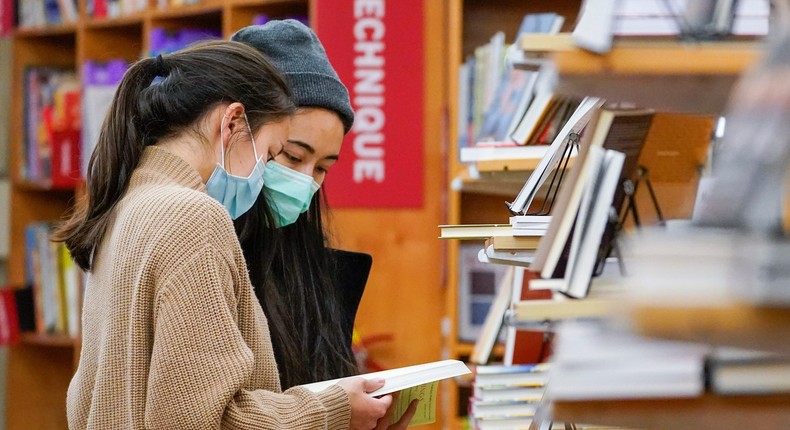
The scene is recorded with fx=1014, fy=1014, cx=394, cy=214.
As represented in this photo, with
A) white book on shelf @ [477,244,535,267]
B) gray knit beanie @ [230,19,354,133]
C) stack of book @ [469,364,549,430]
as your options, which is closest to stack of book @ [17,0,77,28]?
gray knit beanie @ [230,19,354,133]

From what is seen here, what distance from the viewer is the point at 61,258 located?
433 centimetres

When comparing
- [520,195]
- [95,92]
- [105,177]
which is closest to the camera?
[520,195]

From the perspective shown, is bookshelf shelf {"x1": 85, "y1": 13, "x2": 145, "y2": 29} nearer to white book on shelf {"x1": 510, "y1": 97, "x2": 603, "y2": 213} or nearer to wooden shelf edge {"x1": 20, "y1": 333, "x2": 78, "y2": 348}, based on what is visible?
wooden shelf edge {"x1": 20, "y1": 333, "x2": 78, "y2": 348}

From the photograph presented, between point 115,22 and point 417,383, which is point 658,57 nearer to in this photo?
point 417,383

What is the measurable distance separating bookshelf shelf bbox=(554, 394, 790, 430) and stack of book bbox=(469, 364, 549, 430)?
1140 mm

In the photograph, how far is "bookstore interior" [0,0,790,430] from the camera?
2.42ft

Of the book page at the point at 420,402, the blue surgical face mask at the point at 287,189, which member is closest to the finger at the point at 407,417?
the book page at the point at 420,402

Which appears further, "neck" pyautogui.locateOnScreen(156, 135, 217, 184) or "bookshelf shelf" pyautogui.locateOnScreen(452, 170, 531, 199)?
"bookshelf shelf" pyautogui.locateOnScreen(452, 170, 531, 199)

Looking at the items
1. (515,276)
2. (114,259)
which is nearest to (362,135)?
(515,276)

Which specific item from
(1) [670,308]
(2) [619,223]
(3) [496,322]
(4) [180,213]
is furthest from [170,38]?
(1) [670,308]

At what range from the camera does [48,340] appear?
4285mm

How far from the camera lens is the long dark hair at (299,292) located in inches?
76.6

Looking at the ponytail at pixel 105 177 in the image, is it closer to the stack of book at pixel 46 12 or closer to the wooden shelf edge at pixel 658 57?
the wooden shelf edge at pixel 658 57

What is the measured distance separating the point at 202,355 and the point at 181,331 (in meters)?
0.04
